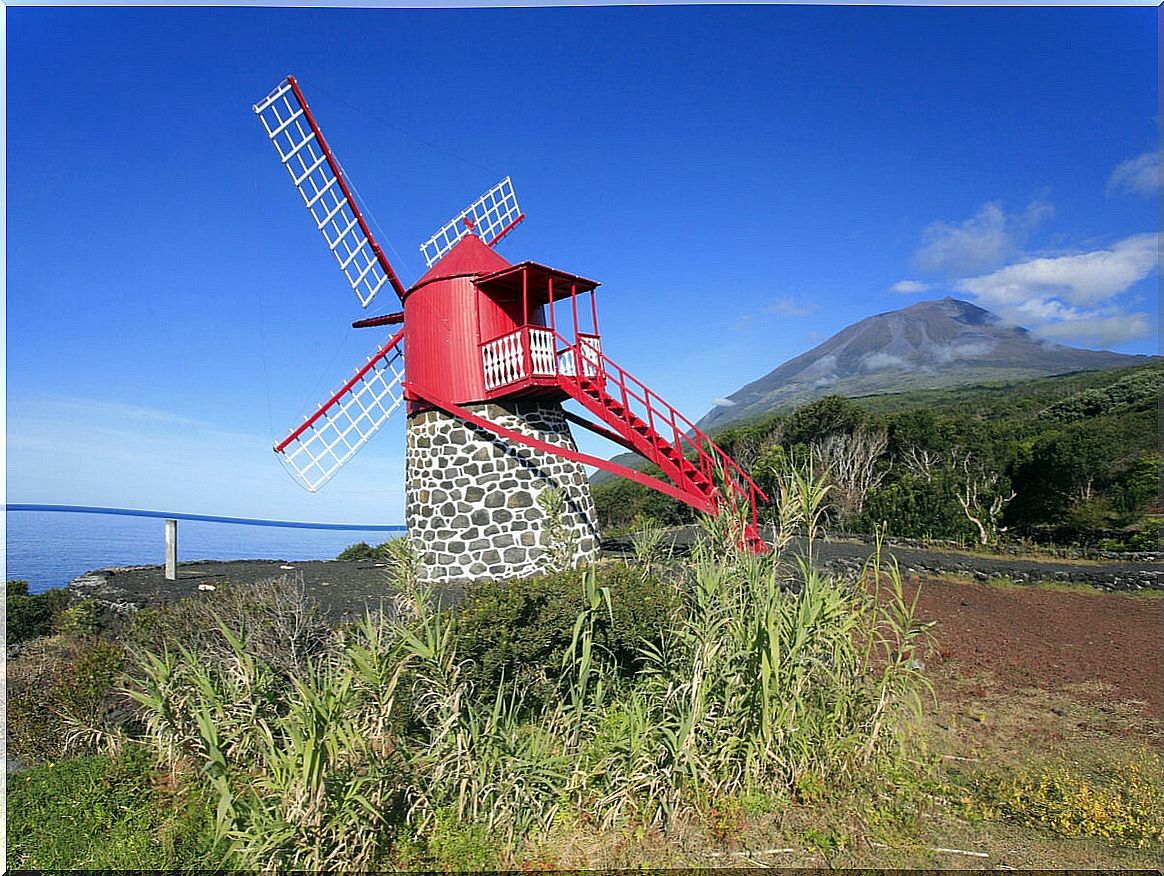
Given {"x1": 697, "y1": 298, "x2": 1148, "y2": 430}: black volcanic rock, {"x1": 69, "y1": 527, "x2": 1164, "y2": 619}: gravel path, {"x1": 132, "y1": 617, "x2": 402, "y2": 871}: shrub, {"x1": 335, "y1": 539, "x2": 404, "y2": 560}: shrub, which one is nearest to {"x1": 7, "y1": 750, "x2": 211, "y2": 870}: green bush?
{"x1": 132, "y1": 617, "x2": 402, "y2": 871}: shrub

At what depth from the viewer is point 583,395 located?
6977 millimetres

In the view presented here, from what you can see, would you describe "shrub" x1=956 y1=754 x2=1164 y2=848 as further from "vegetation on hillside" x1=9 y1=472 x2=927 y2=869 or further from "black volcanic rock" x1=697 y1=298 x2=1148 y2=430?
"black volcanic rock" x1=697 y1=298 x2=1148 y2=430

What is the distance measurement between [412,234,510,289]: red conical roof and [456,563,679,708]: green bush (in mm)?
4870

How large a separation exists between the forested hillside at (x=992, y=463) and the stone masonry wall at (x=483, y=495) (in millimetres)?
2819

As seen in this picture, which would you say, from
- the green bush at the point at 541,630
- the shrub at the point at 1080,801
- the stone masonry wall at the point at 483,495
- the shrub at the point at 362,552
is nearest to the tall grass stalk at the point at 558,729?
the green bush at the point at 541,630

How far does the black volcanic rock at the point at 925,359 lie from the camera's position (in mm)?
20844

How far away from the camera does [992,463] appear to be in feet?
37.9

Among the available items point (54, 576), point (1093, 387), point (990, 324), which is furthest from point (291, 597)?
point (990, 324)

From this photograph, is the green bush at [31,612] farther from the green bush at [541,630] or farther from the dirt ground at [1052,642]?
the dirt ground at [1052,642]

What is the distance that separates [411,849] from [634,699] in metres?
1.00

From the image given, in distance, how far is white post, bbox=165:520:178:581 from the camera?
26.8 ft

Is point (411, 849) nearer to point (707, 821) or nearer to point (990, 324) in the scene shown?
point (707, 821)

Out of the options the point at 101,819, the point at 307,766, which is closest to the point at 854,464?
the point at 307,766

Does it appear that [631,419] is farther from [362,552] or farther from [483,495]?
[362,552]
